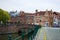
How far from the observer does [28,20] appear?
17050cm

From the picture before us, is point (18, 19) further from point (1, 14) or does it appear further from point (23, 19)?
point (1, 14)

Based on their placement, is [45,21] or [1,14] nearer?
[1,14]

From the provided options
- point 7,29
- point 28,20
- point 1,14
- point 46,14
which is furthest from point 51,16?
point 7,29

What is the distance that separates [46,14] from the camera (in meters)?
177

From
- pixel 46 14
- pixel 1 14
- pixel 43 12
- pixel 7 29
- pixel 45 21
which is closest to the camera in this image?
pixel 7 29

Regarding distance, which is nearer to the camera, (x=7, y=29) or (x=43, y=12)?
(x=7, y=29)

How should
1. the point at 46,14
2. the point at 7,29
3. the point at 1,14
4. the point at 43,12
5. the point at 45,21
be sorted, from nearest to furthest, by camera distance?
the point at 7,29 < the point at 1,14 < the point at 45,21 < the point at 46,14 < the point at 43,12

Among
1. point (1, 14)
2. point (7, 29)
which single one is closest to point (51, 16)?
point (1, 14)

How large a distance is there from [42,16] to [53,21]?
11.6m

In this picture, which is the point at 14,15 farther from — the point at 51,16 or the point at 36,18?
the point at 51,16

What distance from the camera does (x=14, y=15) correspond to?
586 ft

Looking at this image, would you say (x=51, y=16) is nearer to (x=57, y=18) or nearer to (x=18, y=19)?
(x=57, y=18)

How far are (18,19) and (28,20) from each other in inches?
285

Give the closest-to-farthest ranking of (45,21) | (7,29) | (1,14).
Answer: (7,29) < (1,14) < (45,21)
